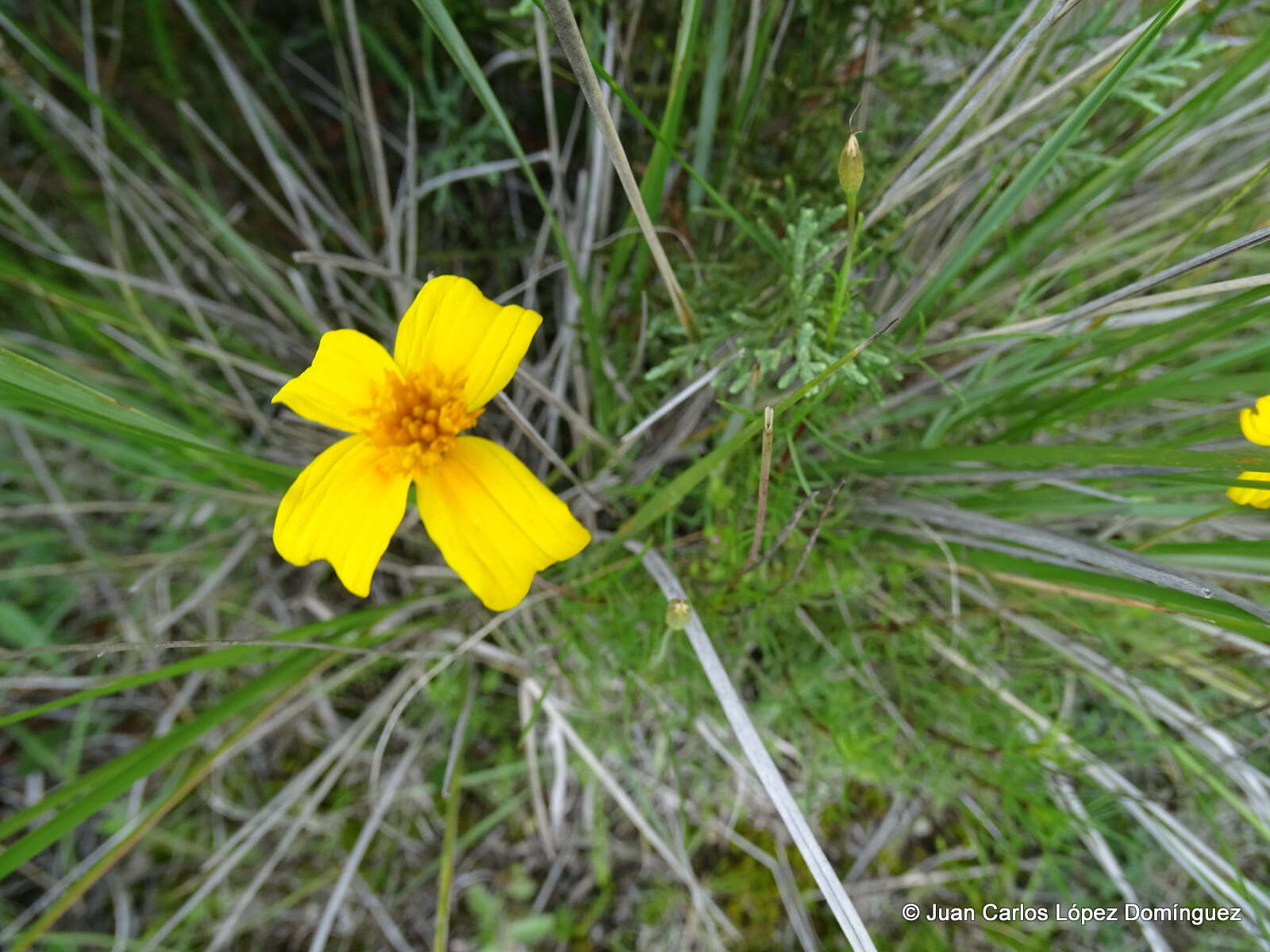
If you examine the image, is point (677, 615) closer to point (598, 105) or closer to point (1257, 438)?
point (598, 105)

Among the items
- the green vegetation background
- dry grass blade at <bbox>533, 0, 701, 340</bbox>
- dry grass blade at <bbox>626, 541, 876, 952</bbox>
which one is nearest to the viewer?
dry grass blade at <bbox>533, 0, 701, 340</bbox>

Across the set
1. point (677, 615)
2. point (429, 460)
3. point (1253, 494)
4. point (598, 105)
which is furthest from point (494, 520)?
point (1253, 494)

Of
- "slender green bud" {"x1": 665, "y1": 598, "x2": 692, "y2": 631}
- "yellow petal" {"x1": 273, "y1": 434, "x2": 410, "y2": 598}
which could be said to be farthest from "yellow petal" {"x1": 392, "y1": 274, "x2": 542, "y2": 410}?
"slender green bud" {"x1": 665, "y1": 598, "x2": 692, "y2": 631}

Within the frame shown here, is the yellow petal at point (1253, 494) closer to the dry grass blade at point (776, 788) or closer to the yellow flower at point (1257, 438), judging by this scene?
the yellow flower at point (1257, 438)

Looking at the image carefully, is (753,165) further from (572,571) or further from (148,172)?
(148,172)

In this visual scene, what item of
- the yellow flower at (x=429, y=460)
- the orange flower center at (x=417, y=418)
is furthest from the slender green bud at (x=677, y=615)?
the orange flower center at (x=417, y=418)

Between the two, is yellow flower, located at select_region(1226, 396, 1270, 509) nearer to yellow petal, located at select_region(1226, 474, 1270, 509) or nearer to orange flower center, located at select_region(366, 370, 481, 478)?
yellow petal, located at select_region(1226, 474, 1270, 509)
